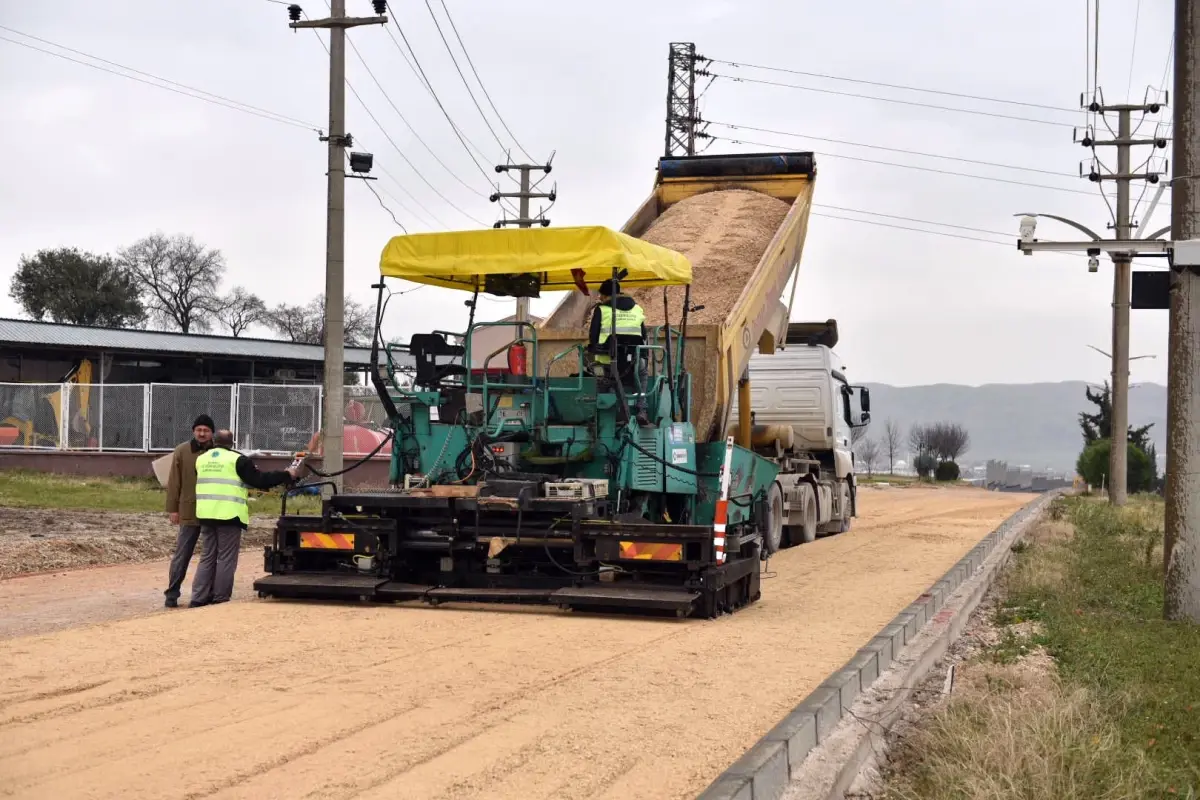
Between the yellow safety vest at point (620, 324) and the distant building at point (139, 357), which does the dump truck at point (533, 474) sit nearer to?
the yellow safety vest at point (620, 324)

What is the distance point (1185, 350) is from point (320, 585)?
7613mm

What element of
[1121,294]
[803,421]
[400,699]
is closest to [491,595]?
[400,699]

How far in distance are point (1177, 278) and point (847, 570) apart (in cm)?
516

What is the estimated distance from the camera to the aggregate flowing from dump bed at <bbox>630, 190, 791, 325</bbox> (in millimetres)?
14008

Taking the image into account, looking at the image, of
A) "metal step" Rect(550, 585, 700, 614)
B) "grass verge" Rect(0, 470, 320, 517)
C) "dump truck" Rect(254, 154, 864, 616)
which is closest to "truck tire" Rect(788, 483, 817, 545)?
"dump truck" Rect(254, 154, 864, 616)

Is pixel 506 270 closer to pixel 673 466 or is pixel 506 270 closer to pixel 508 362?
pixel 508 362

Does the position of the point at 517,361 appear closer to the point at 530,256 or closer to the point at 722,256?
the point at 530,256

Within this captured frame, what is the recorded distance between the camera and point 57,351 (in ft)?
132

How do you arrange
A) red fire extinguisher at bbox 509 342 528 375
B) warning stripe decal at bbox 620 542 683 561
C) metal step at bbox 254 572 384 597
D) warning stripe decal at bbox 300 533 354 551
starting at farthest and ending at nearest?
red fire extinguisher at bbox 509 342 528 375 < warning stripe decal at bbox 300 533 354 551 < metal step at bbox 254 572 384 597 < warning stripe decal at bbox 620 542 683 561

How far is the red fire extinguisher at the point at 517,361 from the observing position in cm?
1154

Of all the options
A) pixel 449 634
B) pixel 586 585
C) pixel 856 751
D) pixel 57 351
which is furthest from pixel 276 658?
pixel 57 351

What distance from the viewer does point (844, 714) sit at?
6695 mm

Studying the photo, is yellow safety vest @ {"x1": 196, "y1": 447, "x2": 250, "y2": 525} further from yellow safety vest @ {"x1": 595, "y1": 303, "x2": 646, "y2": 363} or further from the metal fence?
the metal fence

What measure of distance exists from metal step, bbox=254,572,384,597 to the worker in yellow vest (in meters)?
2.64
